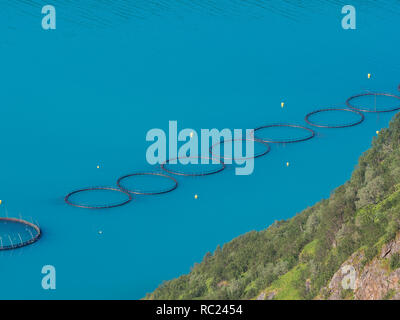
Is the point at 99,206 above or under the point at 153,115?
under

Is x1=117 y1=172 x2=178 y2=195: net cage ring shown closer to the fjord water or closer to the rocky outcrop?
the fjord water

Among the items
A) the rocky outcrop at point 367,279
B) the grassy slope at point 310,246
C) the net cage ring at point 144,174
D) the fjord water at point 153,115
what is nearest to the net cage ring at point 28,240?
the fjord water at point 153,115

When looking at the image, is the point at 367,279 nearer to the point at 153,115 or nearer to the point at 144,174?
the point at 144,174

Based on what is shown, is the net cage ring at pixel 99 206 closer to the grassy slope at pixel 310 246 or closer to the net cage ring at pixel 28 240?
the net cage ring at pixel 28 240

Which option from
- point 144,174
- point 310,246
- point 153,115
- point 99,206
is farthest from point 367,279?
point 153,115

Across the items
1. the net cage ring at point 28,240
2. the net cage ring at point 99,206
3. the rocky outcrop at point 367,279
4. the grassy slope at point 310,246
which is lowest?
the rocky outcrop at point 367,279
